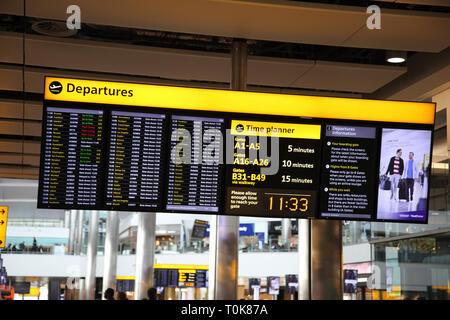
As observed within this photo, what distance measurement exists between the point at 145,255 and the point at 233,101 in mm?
18295

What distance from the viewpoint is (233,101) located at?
5.32m

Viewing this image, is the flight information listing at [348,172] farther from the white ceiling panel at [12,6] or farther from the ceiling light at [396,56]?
the white ceiling panel at [12,6]

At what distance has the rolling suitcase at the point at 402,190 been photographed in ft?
17.8

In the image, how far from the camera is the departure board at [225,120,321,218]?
17.3 ft

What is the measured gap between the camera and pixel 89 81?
5148 mm

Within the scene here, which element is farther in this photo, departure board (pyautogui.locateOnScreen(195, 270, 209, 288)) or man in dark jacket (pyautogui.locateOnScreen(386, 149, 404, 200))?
departure board (pyautogui.locateOnScreen(195, 270, 209, 288))

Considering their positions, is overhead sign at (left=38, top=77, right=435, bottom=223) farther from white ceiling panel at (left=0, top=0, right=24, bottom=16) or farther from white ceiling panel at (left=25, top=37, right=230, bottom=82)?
white ceiling panel at (left=25, top=37, right=230, bottom=82)

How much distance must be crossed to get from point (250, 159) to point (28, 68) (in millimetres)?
3262

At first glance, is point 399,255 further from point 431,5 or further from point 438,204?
point 431,5

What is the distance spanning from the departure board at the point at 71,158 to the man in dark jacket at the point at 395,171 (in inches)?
105

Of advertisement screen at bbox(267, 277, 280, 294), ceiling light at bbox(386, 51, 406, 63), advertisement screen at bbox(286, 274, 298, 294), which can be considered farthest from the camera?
advertisement screen at bbox(267, 277, 280, 294)
